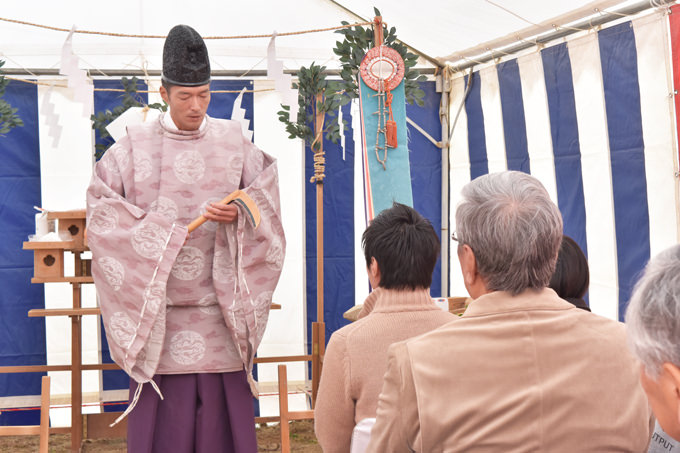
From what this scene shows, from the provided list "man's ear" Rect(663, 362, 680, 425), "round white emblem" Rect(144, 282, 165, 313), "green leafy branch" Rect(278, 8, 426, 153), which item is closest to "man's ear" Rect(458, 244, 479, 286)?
"man's ear" Rect(663, 362, 680, 425)

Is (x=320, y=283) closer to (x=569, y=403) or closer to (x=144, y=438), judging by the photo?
(x=144, y=438)

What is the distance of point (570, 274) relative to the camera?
1.60 meters

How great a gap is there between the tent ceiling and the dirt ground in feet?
6.93

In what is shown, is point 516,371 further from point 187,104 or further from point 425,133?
point 425,133

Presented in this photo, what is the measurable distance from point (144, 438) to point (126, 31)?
2.64 meters

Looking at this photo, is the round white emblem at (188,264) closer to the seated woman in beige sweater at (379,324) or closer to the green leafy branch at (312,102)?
the seated woman in beige sweater at (379,324)

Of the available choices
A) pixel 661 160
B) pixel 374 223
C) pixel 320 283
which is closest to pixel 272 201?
pixel 374 223

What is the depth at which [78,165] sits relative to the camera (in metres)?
3.93

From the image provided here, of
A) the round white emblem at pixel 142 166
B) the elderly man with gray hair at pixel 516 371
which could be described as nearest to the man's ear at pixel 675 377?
the elderly man with gray hair at pixel 516 371

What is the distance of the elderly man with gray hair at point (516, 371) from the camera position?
3.27 feet

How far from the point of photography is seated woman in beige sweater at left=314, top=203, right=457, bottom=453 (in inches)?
53.2

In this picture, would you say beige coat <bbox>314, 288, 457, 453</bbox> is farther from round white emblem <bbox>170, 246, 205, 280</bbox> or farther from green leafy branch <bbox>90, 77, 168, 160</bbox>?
green leafy branch <bbox>90, 77, 168, 160</bbox>

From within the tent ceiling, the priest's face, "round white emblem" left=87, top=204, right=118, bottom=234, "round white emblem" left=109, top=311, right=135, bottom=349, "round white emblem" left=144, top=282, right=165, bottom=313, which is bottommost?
"round white emblem" left=109, top=311, right=135, bottom=349

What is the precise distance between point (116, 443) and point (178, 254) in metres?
1.98
